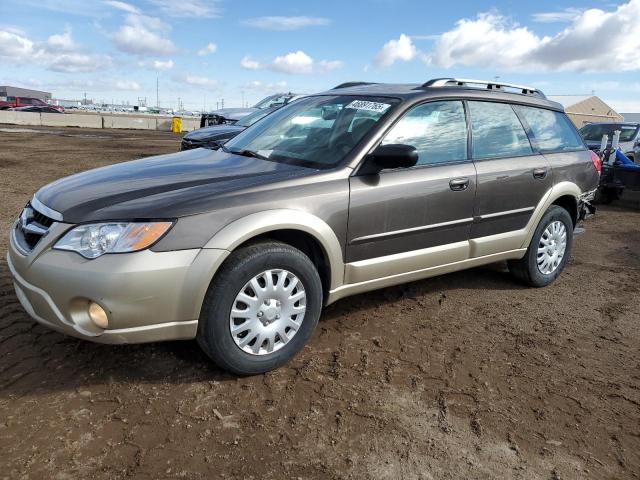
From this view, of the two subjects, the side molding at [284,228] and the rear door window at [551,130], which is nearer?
the side molding at [284,228]

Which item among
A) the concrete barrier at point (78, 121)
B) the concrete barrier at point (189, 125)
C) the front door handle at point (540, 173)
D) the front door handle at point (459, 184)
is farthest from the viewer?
the concrete barrier at point (189, 125)

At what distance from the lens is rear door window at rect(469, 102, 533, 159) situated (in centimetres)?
414

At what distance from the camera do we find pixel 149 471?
230cm

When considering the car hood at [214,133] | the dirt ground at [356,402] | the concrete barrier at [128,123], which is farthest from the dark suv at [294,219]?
the concrete barrier at [128,123]

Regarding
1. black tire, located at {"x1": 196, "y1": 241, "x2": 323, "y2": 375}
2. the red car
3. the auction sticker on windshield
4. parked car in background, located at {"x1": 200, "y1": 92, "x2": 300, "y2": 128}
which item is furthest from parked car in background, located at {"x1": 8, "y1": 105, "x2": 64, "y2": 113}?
black tire, located at {"x1": 196, "y1": 241, "x2": 323, "y2": 375}

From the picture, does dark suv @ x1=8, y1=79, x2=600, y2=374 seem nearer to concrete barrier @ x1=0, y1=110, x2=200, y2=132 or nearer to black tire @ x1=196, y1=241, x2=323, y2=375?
black tire @ x1=196, y1=241, x2=323, y2=375

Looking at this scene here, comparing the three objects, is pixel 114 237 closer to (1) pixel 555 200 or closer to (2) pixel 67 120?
(1) pixel 555 200

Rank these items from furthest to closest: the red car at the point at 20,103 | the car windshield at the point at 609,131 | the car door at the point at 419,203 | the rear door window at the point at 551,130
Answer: the red car at the point at 20,103 → the car windshield at the point at 609,131 → the rear door window at the point at 551,130 → the car door at the point at 419,203

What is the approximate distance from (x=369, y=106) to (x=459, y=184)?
2.83ft

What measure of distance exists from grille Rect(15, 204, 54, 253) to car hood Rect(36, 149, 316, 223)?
0.29 feet

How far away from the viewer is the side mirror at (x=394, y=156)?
3297 millimetres

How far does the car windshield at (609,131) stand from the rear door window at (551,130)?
8.99 meters

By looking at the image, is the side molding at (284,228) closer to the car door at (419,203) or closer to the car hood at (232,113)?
the car door at (419,203)

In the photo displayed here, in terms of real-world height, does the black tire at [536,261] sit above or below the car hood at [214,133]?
below
